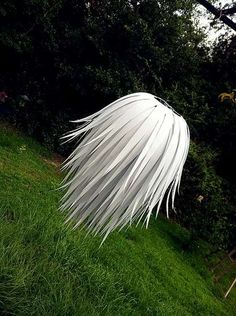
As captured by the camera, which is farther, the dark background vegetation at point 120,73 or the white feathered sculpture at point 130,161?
the dark background vegetation at point 120,73

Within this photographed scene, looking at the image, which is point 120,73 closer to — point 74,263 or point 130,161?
point 74,263

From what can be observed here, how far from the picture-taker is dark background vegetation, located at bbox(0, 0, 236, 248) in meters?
8.92

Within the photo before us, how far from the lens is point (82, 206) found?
2.37 feet

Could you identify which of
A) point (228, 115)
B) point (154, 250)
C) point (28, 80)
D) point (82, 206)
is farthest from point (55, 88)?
point (82, 206)

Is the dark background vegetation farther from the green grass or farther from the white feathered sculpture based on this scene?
the white feathered sculpture

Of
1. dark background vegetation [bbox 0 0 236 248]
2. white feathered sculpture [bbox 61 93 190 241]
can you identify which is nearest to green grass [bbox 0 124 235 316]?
white feathered sculpture [bbox 61 93 190 241]

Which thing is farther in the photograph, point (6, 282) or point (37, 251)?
point (37, 251)

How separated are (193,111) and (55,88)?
9.52 ft

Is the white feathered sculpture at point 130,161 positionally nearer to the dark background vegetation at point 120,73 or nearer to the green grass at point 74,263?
the green grass at point 74,263

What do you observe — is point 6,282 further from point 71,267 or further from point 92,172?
point 92,172

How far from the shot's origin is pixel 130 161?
0.67 metres

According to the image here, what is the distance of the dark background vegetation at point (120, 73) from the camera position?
8922mm

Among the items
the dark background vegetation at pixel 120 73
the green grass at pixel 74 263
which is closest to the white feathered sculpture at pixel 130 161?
the green grass at pixel 74 263

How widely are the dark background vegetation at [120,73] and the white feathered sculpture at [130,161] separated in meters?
7.98
